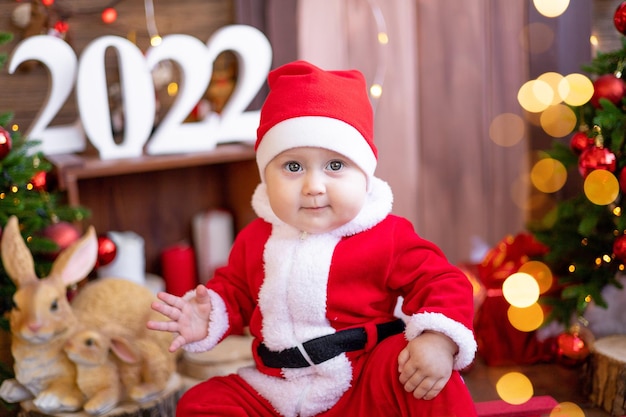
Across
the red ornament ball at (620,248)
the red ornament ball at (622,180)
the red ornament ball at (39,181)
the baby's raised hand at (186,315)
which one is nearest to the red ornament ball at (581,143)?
the red ornament ball at (622,180)

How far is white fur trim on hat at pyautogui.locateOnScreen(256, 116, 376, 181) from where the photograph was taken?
135 cm

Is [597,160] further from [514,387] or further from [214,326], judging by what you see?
[214,326]

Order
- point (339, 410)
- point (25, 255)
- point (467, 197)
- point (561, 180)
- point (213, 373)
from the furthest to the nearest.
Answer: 1. point (467, 197)
2. point (561, 180)
3. point (213, 373)
4. point (25, 255)
5. point (339, 410)

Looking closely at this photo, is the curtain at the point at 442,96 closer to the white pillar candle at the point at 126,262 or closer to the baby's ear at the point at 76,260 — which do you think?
the white pillar candle at the point at 126,262

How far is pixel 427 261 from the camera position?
139cm

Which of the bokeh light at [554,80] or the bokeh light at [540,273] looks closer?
the bokeh light at [540,273]

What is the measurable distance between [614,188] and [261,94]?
110 cm

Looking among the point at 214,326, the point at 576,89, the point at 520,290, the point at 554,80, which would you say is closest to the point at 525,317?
the point at 520,290

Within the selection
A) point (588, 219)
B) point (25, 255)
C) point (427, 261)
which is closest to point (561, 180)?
point (588, 219)

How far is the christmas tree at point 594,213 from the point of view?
5.87 ft

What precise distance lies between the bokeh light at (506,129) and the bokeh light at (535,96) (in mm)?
54

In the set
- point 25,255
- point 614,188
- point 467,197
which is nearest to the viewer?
point 25,255

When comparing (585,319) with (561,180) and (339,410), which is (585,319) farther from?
(339,410)

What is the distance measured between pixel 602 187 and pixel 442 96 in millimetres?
764
